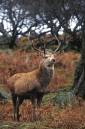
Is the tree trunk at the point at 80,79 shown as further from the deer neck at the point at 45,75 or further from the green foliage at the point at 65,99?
the deer neck at the point at 45,75

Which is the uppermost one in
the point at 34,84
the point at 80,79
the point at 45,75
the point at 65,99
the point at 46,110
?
the point at 45,75

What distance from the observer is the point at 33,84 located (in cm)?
1217

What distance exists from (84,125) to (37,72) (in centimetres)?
227

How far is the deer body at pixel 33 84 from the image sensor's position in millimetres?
12043

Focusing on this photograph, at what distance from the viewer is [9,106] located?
14555 millimetres

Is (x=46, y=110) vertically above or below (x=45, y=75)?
below

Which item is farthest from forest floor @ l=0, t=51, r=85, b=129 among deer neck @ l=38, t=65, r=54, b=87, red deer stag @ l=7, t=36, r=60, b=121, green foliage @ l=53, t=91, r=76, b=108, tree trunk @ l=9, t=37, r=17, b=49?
tree trunk @ l=9, t=37, r=17, b=49

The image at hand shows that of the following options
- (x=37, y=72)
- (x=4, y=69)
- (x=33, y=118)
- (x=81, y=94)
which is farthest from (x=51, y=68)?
(x=4, y=69)

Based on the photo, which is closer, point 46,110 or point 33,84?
point 33,84

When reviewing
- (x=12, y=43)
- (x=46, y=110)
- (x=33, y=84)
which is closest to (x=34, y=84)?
(x=33, y=84)

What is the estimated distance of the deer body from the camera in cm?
1204

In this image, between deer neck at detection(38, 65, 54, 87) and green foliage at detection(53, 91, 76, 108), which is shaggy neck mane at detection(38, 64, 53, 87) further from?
green foliage at detection(53, 91, 76, 108)

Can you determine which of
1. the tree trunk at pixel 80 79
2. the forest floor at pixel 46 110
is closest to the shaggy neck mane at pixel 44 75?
the forest floor at pixel 46 110

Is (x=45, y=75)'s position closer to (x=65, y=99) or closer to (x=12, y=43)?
(x=65, y=99)
